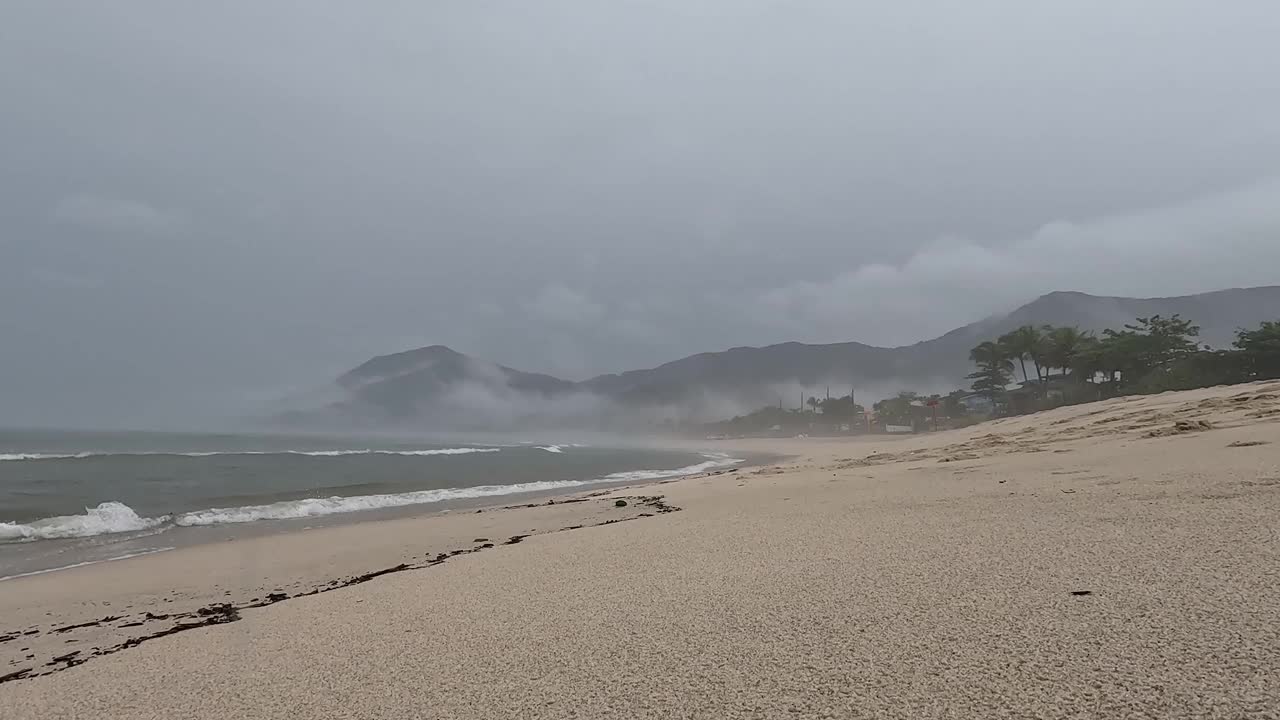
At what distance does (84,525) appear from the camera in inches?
557

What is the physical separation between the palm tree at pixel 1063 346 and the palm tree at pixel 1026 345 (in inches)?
39.5

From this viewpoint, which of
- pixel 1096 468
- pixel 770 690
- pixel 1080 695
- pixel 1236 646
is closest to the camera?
pixel 1080 695

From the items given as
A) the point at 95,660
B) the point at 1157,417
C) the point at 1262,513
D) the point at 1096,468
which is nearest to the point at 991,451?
the point at 1157,417

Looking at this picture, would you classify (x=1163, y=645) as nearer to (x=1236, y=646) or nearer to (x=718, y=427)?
(x=1236, y=646)

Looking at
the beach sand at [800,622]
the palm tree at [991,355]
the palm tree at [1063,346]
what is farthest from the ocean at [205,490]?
the palm tree at [991,355]

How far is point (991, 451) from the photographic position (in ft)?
39.2

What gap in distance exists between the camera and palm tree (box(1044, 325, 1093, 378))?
50.7m

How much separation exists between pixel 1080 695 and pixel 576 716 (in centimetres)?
176

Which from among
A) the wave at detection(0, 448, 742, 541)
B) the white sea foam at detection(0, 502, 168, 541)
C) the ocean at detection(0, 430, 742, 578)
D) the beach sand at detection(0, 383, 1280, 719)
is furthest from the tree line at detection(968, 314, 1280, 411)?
the white sea foam at detection(0, 502, 168, 541)

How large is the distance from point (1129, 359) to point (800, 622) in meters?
53.0

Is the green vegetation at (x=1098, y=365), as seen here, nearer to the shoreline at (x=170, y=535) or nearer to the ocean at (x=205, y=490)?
the ocean at (x=205, y=490)

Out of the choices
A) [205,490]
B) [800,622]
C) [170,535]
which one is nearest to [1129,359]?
[800,622]

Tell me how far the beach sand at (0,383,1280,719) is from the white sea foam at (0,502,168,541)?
315 inches

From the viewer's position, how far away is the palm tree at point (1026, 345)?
182 ft
